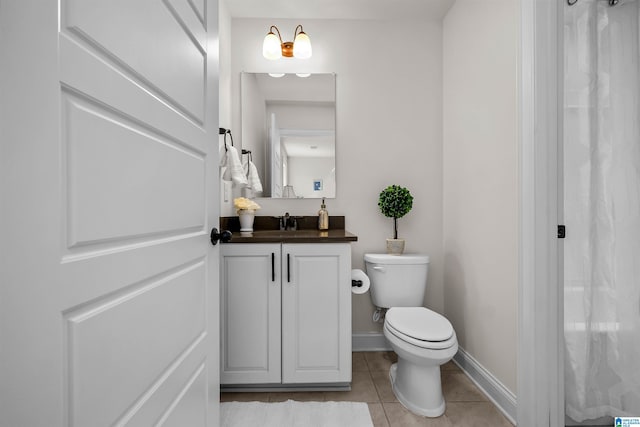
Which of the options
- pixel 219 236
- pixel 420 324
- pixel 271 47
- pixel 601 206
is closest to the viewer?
pixel 219 236

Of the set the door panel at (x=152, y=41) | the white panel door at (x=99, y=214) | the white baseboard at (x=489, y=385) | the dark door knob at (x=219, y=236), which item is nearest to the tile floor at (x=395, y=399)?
the white baseboard at (x=489, y=385)

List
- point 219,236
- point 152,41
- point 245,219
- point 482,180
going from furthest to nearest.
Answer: point 245,219 < point 482,180 < point 219,236 < point 152,41

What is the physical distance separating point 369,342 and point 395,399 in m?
0.65

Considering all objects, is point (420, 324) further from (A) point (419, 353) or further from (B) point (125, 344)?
(B) point (125, 344)

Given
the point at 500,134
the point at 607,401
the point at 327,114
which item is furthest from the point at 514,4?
the point at 607,401

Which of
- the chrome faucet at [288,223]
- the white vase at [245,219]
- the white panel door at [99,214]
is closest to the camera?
the white panel door at [99,214]

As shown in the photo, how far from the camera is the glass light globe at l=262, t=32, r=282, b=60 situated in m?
2.29

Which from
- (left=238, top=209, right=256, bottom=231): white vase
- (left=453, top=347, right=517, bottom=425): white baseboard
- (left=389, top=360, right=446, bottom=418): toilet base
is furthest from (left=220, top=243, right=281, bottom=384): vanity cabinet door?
(left=453, top=347, right=517, bottom=425): white baseboard

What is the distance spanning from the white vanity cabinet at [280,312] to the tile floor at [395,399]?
92 millimetres

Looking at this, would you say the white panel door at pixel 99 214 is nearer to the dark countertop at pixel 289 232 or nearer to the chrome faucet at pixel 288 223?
the dark countertop at pixel 289 232

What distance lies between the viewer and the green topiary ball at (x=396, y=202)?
2.31 metres

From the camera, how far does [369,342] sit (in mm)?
2453

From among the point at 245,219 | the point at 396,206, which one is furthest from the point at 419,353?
the point at 245,219

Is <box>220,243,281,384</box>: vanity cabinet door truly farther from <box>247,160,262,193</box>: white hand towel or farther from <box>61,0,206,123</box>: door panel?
<box>61,0,206,123</box>: door panel
